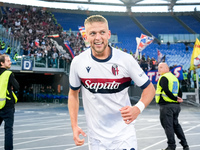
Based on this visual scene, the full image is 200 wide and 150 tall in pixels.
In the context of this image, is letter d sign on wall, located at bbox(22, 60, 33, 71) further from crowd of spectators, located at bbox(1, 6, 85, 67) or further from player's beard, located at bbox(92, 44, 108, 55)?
player's beard, located at bbox(92, 44, 108, 55)

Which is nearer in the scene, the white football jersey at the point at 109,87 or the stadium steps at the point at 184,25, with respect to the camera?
the white football jersey at the point at 109,87

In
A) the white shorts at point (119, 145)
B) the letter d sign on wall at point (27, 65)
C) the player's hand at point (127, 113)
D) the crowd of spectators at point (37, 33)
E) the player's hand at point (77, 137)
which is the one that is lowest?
the white shorts at point (119, 145)

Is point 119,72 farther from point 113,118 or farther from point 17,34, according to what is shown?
point 17,34

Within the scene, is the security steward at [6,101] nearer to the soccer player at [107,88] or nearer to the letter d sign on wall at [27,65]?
the soccer player at [107,88]

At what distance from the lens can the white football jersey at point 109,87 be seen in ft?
9.47

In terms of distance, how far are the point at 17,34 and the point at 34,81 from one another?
6498 mm

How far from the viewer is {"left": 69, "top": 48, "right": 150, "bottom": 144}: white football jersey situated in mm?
2887

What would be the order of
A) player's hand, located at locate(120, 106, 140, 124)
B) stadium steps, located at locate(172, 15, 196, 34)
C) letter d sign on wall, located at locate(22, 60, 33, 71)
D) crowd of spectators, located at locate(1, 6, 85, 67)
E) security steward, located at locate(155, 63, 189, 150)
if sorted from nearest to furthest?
player's hand, located at locate(120, 106, 140, 124)
security steward, located at locate(155, 63, 189, 150)
letter d sign on wall, located at locate(22, 60, 33, 71)
crowd of spectators, located at locate(1, 6, 85, 67)
stadium steps, located at locate(172, 15, 196, 34)

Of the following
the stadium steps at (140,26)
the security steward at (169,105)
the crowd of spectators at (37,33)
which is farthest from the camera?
the stadium steps at (140,26)

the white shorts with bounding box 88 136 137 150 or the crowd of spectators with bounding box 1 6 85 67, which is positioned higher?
the crowd of spectators with bounding box 1 6 85 67

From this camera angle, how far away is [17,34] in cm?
2708

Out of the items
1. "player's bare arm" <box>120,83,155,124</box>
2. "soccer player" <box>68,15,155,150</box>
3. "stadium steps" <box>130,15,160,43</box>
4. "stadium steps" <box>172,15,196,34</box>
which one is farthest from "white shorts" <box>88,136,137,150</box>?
"stadium steps" <box>172,15,196,34</box>

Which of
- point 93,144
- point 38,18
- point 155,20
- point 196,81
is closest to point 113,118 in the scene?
point 93,144

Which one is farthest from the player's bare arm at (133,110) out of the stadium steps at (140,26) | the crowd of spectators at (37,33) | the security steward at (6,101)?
the stadium steps at (140,26)
